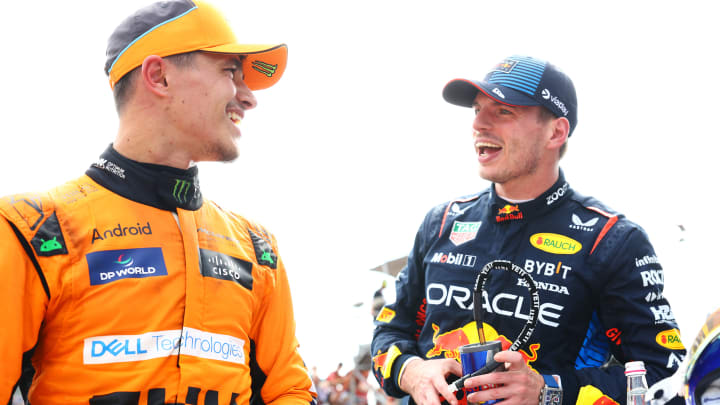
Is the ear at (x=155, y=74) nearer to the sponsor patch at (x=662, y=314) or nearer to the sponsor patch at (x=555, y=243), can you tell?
the sponsor patch at (x=555, y=243)

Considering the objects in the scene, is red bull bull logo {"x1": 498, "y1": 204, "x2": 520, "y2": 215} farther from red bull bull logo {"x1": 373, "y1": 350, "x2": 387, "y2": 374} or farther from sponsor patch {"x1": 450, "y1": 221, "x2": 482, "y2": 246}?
red bull bull logo {"x1": 373, "y1": 350, "x2": 387, "y2": 374}

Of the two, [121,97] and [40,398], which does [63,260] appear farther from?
[121,97]

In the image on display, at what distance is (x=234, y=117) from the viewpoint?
2.29m

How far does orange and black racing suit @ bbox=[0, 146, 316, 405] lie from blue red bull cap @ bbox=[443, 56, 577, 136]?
1.35 metres

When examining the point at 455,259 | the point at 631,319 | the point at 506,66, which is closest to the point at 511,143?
the point at 506,66

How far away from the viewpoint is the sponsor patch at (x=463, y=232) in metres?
2.90

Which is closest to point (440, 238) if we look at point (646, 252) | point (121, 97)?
point (646, 252)

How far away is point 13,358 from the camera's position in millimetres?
1672

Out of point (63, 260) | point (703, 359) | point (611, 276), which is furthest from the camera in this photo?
point (611, 276)

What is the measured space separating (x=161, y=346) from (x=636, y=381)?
56.6 inches

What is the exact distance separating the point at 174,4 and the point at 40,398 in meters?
1.34

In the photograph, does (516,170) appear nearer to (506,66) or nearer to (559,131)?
(559,131)


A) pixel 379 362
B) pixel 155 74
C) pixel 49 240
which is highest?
pixel 155 74

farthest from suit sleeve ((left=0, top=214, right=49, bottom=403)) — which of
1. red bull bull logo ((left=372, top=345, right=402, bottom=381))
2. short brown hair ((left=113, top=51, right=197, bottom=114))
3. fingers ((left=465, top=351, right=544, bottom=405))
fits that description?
red bull bull logo ((left=372, top=345, right=402, bottom=381))
